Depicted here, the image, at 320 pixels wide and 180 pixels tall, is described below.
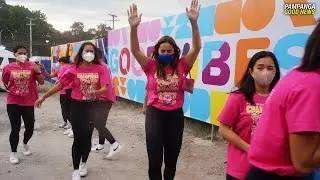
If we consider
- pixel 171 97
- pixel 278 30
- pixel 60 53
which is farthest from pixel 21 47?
pixel 60 53

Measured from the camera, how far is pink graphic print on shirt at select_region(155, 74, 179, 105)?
393cm

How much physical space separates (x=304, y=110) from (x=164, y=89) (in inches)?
94.9

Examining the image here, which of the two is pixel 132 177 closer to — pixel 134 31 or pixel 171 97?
pixel 171 97

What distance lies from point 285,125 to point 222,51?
5546mm

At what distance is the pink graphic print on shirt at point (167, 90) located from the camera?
3932 millimetres

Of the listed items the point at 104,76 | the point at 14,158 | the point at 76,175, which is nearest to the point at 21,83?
the point at 14,158

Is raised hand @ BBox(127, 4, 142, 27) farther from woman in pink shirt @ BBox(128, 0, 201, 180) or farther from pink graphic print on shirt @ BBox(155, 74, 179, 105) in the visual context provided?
pink graphic print on shirt @ BBox(155, 74, 179, 105)

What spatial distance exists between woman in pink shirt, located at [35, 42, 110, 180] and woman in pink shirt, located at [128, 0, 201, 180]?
1.34 m

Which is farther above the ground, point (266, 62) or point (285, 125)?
point (266, 62)

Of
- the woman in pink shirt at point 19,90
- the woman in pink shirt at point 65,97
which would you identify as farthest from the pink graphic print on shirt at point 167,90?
the woman in pink shirt at point 65,97

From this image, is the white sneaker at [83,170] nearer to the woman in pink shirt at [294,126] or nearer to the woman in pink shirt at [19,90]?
the woman in pink shirt at [19,90]

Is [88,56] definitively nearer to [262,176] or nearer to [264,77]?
[264,77]

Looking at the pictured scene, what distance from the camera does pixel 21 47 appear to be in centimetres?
625

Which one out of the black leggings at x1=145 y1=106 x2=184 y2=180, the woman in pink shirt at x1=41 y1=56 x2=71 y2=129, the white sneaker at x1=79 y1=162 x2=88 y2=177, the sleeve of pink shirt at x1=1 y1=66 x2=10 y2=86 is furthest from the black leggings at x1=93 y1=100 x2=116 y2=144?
the black leggings at x1=145 y1=106 x2=184 y2=180
